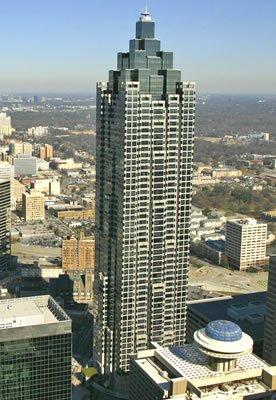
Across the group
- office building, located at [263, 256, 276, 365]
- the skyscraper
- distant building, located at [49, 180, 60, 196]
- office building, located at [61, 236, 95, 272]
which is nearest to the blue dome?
the skyscraper

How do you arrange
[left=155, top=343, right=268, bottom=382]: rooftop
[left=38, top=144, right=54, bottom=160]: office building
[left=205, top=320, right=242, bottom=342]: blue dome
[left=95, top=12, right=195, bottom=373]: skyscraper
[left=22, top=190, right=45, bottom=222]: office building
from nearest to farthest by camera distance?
[left=155, top=343, right=268, bottom=382]: rooftop, [left=205, top=320, right=242, bottom=342]: blue dome, [left=95, top=12, right=195, bottom=373]: skyscraper, [left=22, top=190, right=45, bottom=222]: office building, [left=38, top=144, right=54, bottom=160]: office building

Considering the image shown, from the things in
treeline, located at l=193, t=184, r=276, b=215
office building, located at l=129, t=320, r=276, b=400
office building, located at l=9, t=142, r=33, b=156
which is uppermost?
office building, located at l=129, t=320, r=276, b=400

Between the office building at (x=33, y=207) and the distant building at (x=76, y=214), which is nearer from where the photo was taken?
the office building at (x=33, y=207)

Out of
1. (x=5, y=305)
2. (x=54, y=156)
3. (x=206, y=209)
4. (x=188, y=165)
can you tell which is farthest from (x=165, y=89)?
(x=54, y=156)

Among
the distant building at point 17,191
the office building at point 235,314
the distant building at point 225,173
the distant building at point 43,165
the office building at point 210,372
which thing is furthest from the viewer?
the distant building at point 43,165

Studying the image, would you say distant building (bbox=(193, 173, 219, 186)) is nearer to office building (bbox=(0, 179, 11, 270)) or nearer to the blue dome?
office building (bbox=(0, 179, 11, 270))

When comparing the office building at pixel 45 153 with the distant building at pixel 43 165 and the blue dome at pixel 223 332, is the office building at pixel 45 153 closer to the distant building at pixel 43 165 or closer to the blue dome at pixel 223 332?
the distant building at pixel 43 165

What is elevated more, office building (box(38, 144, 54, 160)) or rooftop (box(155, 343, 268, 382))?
rooftop (box(155, 343, 268, 382))

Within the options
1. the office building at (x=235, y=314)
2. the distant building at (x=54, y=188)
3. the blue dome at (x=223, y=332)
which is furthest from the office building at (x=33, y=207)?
the blue dome at (x=223, y=332)
